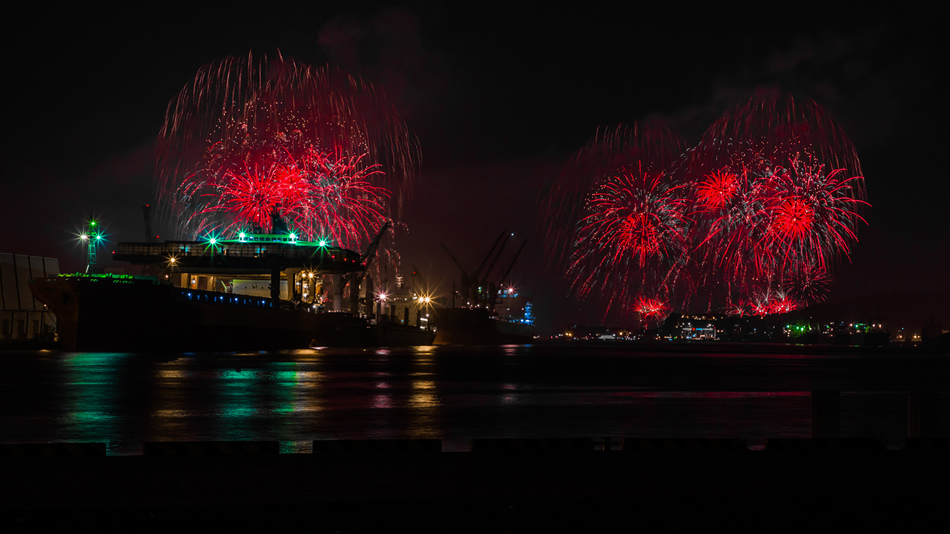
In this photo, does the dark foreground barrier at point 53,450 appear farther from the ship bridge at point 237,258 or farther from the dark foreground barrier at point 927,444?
the ship bridge at point 237,258

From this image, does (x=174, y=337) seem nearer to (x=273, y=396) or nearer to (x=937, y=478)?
(x=273, y=396)

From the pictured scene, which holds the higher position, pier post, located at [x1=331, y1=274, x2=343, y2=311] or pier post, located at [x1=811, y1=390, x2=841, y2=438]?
pier post, located at [x1=331, y1=274, x2=343, y2=311]

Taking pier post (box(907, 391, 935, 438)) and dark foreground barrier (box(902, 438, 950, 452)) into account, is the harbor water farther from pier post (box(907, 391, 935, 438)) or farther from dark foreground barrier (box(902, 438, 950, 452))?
dark foreground barrier (box(902, 438, 950, 452))

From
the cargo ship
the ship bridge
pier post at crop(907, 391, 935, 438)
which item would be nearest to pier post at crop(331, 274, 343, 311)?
the cargo ship

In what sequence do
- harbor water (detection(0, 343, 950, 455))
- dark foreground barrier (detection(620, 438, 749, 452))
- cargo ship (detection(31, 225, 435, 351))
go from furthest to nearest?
cargo ship (detection(31, 225, 435, 351)) → harbor water (detection(0, 343, 950, 455)) → dark foreground barrier (detection(620, 438, 749, 452))

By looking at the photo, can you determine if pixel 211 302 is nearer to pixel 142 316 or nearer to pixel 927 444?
pixel 142 316

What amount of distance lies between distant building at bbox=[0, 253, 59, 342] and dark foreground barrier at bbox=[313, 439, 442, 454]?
10687cm

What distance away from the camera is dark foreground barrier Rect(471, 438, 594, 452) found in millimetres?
14984

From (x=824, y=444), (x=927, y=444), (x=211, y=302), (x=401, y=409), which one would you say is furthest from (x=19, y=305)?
(x=927, y=444)

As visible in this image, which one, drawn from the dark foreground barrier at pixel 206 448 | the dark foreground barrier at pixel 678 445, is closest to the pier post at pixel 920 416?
the dark foreground barrier at pixel 678 445

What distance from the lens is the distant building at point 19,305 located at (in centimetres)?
11481

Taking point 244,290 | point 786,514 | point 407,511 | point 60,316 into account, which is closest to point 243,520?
point 407,511

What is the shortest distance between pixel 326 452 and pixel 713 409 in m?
18.8

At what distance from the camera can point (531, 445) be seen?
15078mm
